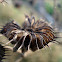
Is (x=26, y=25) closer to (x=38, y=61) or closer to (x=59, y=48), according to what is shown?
(x=38, y=61)

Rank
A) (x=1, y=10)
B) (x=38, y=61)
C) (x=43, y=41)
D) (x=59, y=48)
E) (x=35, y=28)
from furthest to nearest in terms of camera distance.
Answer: (x=1, y=10) → (x=59, y=48) → (x=38, y=61) → (x=35, y=28) → (x=43, y=41)

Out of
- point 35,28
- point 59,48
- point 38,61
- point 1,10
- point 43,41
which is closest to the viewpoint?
point 43,41

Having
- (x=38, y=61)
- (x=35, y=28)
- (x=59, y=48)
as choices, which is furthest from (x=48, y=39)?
(x=59, y=48)

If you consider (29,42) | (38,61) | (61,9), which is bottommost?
(38,61)

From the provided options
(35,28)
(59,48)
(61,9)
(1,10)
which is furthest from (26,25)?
(61,9)

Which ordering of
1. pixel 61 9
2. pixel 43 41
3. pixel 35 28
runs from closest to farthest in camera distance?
1. pixel 43 41
2. pixel 35 28
3. pixel 61 9

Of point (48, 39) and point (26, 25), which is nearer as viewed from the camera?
point (48, 39)

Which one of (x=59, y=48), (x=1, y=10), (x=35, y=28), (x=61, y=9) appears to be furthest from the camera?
(x=61, y=9)

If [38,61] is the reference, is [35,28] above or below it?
above

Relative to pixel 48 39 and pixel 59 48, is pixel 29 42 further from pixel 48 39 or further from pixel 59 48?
pixel 59 48
